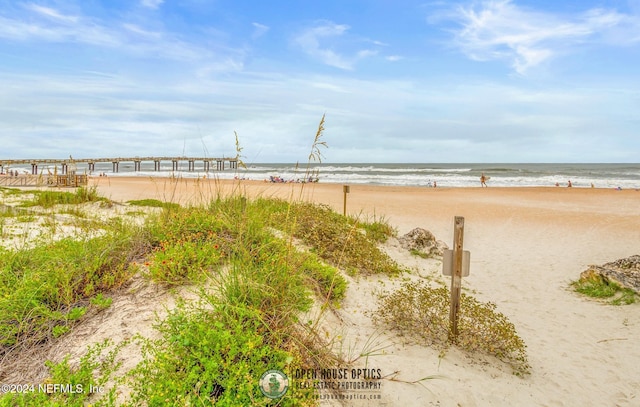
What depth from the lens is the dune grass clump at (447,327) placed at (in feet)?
15.3

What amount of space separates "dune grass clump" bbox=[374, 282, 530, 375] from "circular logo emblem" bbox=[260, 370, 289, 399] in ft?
7.34

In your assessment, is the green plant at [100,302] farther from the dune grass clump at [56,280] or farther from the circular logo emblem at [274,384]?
the circular logo emblem at [274,384]

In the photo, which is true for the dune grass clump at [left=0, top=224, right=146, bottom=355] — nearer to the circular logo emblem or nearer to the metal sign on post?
the circular logo emblem

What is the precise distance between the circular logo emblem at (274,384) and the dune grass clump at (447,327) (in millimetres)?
2238

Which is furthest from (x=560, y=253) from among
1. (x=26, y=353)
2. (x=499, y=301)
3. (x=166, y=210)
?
(x=26, y=353)

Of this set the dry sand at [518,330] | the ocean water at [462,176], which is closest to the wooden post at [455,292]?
the dry sand at [518,330]

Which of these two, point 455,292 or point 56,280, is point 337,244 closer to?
point 455,292

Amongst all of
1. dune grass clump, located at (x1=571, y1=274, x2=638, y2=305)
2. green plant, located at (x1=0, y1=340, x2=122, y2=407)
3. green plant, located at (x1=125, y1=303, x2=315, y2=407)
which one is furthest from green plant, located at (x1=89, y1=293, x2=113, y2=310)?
dune grass clump, located at (x1=571, y1=274, x2=638, y2=305)

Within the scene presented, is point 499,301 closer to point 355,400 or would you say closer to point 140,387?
point 355,400

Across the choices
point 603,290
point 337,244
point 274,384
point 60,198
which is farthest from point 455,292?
point 60,198

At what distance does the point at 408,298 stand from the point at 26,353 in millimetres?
4461

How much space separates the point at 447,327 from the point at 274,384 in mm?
2859

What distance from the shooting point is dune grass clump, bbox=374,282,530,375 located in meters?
4.65

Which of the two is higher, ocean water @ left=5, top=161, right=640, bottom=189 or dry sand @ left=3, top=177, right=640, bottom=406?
ocean water @ left=5, top=161, right=640, bottom=189
